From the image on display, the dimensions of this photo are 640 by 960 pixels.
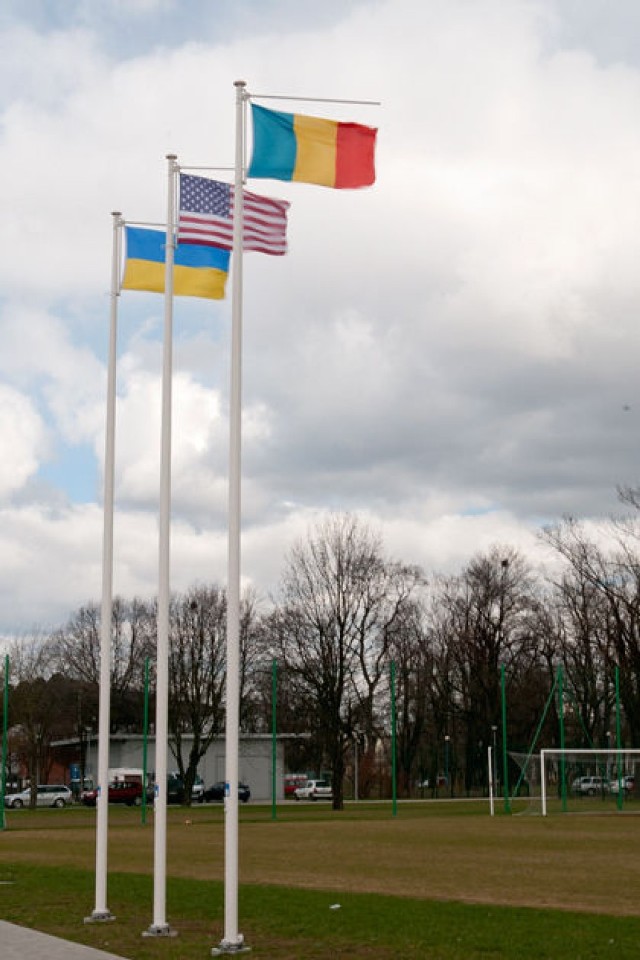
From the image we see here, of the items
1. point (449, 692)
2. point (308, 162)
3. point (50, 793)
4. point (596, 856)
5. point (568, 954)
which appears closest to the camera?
point (568, 954)

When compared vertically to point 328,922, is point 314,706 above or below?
above

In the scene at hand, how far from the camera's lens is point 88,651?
93.1m

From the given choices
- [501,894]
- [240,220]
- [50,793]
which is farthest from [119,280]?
[50,793]

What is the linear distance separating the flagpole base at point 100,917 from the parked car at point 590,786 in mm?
44048

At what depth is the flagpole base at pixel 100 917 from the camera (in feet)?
52.4

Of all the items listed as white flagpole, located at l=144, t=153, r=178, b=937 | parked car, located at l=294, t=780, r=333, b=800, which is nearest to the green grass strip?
white flagpole, located at l=144, t=153, r=178, b=937

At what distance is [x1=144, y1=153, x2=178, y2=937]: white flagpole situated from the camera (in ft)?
48.1

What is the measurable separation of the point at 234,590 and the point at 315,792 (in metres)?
82.4

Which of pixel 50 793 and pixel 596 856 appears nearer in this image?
pixel 596 856

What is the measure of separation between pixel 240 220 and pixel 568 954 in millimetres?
8391

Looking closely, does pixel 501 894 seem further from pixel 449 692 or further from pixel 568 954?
pixel 449 692

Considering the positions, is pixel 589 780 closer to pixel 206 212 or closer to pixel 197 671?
pixel 197 671

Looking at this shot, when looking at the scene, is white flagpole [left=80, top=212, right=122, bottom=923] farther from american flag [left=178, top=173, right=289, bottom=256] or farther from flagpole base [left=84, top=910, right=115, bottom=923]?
american flag [left=178, top=173, right=289, bottom=256]

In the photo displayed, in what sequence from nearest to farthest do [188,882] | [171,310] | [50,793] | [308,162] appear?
[308,162] < [171,310] < [188,882] < [50,793]
